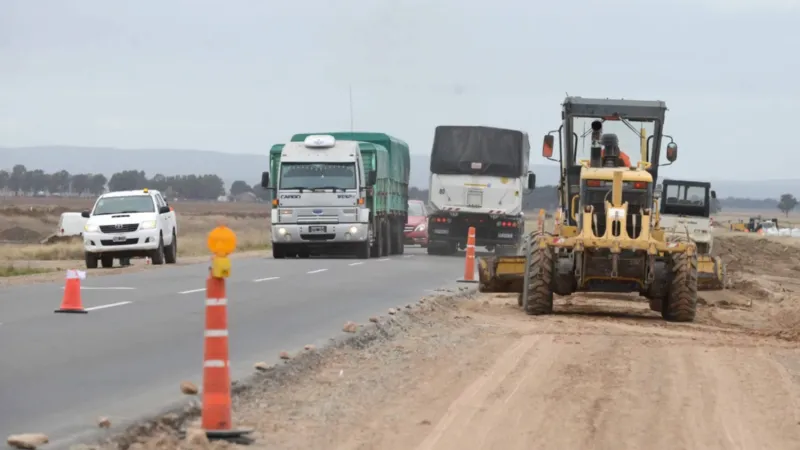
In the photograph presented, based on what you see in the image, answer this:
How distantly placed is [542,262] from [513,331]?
2.29 metres

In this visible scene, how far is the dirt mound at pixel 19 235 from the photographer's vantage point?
76.5m

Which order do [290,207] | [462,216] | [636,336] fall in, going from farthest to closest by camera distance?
[462,216] → [290,207] → [636,336]

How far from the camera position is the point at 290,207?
37.9 m

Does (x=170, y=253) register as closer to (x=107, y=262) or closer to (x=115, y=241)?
(x=107, y=262)

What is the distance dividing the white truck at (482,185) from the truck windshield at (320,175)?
236 inches

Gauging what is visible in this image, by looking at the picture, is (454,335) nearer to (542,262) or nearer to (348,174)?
(542,262)

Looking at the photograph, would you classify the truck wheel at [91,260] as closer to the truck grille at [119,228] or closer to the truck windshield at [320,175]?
the truck grille at [119,228]

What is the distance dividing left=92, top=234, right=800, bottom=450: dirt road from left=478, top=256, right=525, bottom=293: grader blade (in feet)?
7.39

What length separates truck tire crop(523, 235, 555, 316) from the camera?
756 inches

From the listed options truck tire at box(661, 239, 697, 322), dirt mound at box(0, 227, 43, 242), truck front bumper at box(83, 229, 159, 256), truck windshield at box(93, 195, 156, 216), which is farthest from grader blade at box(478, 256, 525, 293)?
dirt mound at box(0, 227, 43, 242)

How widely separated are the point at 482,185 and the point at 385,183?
3.18 metres

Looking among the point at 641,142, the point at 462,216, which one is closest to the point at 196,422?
the point at 641,142

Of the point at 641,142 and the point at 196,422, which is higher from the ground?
the point at 641,142

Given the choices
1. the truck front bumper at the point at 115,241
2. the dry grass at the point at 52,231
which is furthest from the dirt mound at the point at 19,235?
the truck front bumper at the point at 115,241
